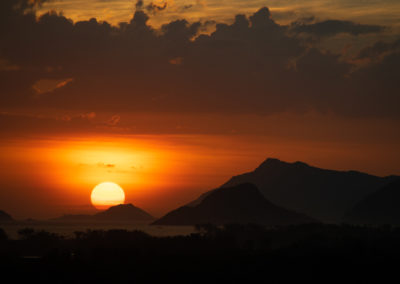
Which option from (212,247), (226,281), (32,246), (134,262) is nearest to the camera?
(226,281)

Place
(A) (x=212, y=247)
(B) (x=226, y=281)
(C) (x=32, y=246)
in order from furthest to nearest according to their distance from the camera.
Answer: (C) (x=32, y=246) < (A) (x=212, y=247) < (B) (x=226, y=281)

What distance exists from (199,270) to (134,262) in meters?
12.1

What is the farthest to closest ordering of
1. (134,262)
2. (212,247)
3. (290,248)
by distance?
(212,247) → (290,248) → (134,262)

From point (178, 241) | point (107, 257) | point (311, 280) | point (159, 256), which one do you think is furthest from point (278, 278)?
point (178, 241)

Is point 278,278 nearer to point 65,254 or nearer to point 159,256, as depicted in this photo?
point 159,256

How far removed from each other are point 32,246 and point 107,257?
206 ft

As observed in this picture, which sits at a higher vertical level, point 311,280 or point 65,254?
point 65,254

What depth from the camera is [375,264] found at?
122m

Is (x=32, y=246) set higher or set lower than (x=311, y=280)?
higher

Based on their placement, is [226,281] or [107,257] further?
[107,257]

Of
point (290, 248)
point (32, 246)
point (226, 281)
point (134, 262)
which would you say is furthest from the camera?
point (32, 246)

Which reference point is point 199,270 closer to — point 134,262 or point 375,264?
point 134,262

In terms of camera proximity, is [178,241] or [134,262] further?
[178,241]

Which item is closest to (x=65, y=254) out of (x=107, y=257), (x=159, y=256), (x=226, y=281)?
(x=107, y=257)
